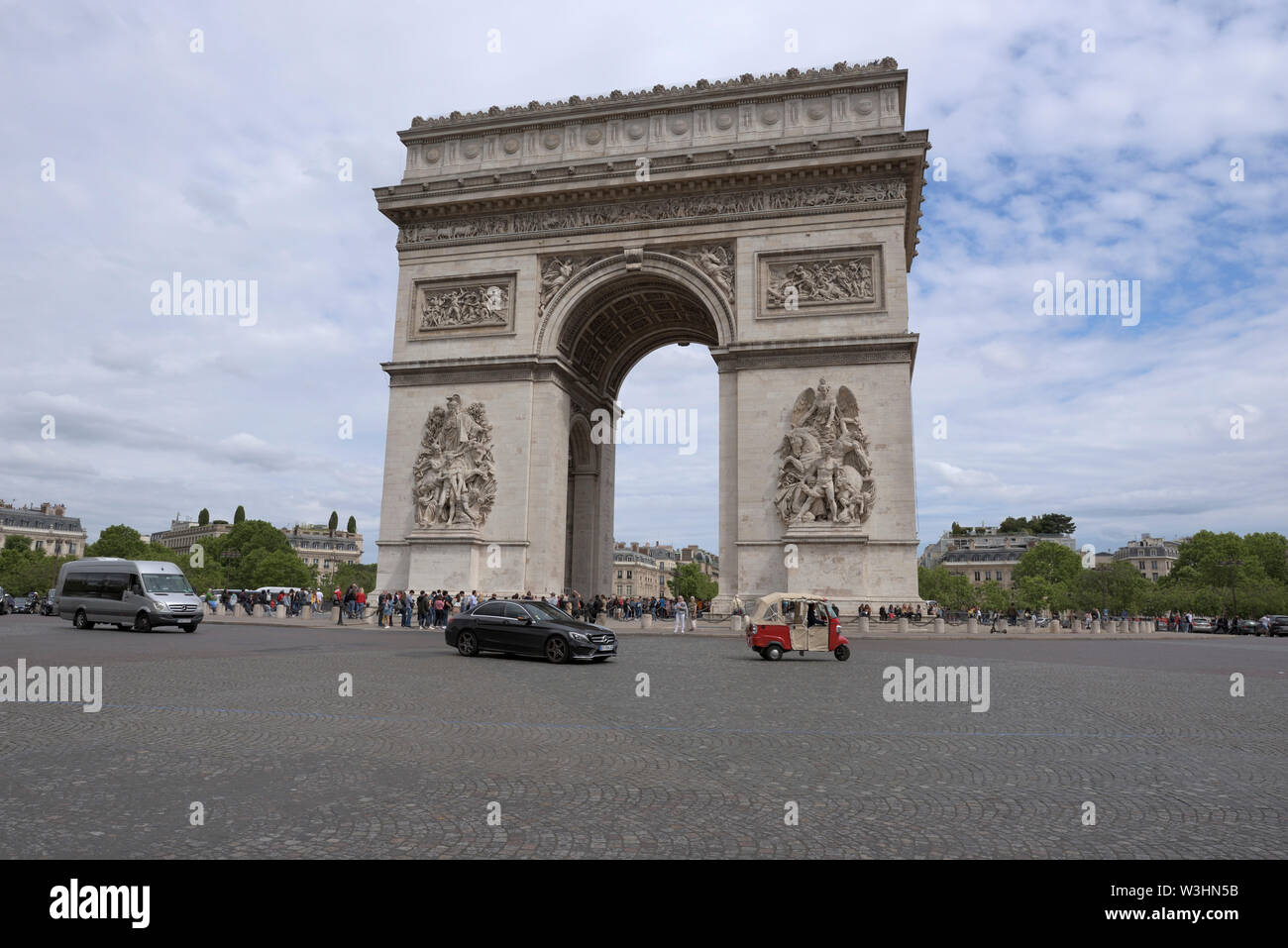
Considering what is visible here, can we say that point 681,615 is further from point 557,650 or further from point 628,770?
point 628,770

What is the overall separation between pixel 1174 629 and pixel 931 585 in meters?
61.9

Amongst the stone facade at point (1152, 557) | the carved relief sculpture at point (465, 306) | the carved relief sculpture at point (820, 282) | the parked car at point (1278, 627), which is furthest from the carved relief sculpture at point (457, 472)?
the stone facade at point (1152, 557)

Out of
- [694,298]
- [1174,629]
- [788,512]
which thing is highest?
[694,298]

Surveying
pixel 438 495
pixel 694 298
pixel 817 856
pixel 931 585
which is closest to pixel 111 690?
pixel 817 856

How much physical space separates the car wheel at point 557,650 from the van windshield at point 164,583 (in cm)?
1313

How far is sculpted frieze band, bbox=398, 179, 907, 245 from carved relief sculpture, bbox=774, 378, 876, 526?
676cm

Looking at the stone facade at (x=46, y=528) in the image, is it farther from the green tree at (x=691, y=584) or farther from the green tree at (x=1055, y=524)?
the green tree at (x=1055, y=524)

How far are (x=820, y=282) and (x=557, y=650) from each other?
18196 mm

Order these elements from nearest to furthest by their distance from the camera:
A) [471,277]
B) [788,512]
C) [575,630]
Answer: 1. [575,630]
2. [788,512]
3. [471,277]

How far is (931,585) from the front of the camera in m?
112

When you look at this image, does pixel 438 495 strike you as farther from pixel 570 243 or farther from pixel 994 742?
pixel 994 742

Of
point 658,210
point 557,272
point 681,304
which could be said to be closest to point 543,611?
point 557,272
